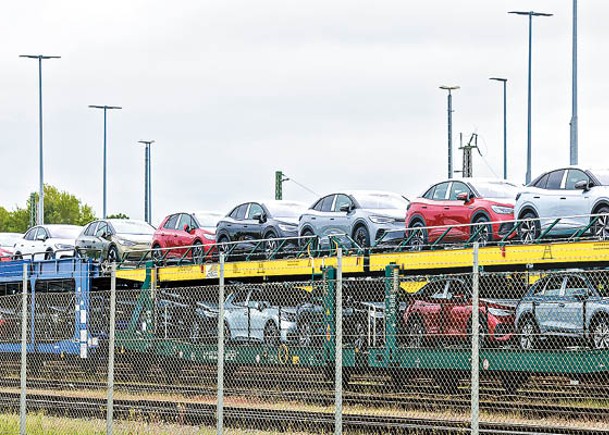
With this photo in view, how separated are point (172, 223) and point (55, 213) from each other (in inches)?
3631

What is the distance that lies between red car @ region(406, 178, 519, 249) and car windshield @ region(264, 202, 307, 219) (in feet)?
15.6

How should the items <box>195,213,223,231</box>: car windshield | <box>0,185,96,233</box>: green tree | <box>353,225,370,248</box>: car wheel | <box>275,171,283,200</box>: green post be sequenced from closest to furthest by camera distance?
1. <box>353,225,370,248</box>: car wheel
2. <box>195,213,223,231</box>: car windshield
3. <box>275,171,283,200</box>: green post
4. <box>0,185,96,233</box>: green tree

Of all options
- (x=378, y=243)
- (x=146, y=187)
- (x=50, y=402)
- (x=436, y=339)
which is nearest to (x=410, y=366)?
(x=436, y=339)

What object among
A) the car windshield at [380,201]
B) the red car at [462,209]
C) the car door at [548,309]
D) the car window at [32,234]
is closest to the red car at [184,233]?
the car windshield at [380,201]

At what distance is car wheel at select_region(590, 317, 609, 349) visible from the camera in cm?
1677

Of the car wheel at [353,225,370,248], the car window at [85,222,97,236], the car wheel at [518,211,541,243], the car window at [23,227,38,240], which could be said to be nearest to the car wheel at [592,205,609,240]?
the car wheel at [518,211,541,243]

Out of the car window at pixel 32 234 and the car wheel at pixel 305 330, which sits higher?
the car window at pixel 32 234

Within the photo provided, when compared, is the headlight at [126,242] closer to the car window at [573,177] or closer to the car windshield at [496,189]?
the car windshield at [496,189]

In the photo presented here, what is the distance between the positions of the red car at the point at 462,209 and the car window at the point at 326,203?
8.25 feet

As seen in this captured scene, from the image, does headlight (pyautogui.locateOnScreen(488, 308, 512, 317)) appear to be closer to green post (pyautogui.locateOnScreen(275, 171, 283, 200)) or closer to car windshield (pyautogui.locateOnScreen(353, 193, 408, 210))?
car windshield (pyautogui.locateOnScreen(353, 193, 408, 210))

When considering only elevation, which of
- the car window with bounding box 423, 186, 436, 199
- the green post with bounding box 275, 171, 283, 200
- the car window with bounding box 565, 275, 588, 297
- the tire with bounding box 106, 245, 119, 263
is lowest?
the tire with bounding box 106, 245, 119, 263

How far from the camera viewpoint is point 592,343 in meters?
16.8

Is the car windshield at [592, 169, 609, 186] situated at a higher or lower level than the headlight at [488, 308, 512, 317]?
higher

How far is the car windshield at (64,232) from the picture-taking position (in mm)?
43625
